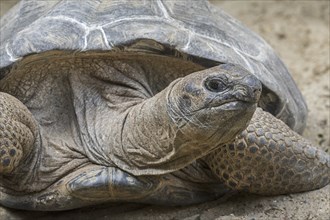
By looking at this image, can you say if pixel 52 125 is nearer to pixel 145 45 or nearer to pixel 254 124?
pixel 145 45

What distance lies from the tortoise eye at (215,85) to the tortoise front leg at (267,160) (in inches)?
21.0

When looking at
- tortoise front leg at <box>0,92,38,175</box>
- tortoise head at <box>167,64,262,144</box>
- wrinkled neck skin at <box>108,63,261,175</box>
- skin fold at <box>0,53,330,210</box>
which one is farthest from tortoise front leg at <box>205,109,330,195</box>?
tortoise front leg at <box>0,92,38,175</box>

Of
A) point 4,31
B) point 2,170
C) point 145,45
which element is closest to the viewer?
point 2,170

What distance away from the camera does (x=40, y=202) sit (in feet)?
11.8

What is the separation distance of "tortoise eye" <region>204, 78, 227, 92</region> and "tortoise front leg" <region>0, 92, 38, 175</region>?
0.88 m

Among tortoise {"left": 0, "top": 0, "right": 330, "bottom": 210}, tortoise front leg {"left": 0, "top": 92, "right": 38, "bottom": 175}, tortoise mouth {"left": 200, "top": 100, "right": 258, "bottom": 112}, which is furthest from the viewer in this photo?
tortoise {"left": 0, "top": 0, "right": 330, "bottom": 210}

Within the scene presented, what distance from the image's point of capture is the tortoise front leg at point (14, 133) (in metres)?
3.29

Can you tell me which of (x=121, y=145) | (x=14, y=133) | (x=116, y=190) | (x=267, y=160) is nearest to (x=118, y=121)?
(x=121, y=145)

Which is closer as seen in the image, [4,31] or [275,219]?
[275,219]

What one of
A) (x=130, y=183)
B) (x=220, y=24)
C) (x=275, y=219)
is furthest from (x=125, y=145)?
(x=220, y=24)

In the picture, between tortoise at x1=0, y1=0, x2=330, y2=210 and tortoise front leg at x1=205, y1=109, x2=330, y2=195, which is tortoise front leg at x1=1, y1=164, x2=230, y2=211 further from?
tortoise front leg at x1=205, y1=109, x2=330, y2=195

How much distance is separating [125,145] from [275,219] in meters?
0.77

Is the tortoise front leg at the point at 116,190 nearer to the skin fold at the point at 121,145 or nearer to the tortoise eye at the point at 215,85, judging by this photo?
the skin fold at the point at 121,145

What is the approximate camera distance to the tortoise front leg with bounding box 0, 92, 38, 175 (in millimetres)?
3289
